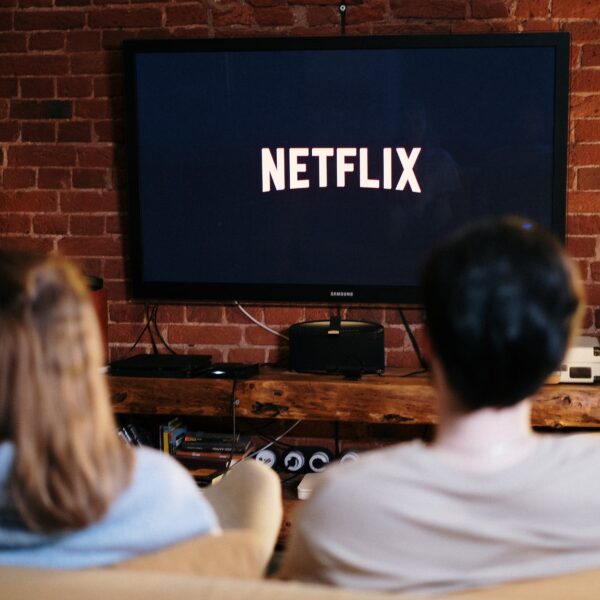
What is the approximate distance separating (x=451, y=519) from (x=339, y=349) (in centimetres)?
228

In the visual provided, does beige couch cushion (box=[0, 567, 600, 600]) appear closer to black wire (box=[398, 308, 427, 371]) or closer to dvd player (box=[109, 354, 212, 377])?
dvd player (box=[109, 354, 212, 377])

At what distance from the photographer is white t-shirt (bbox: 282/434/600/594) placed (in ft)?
3.83

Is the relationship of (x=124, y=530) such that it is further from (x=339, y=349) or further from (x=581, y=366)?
(x=581, y=366)

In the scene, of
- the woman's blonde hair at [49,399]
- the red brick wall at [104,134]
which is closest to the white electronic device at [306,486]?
the red brick wall at [104,134]

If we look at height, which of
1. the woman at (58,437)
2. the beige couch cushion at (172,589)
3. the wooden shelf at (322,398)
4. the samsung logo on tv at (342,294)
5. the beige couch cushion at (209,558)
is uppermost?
the woman at (58,437)

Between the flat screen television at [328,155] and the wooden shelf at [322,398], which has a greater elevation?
the flat screen television at [328,155]

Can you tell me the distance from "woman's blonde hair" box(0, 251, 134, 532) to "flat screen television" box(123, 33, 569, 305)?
2436 mm

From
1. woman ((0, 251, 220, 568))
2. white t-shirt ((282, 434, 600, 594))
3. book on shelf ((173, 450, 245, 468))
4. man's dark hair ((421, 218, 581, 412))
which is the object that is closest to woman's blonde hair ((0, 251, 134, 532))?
woman ((0, 251, 220, 568))

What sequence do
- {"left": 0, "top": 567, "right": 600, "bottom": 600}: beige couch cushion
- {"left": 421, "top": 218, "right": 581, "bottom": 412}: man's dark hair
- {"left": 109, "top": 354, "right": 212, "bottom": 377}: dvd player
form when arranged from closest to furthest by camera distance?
{"left": 0, "top": 567, "right": 600, "bottom": 600}: beige couch cushion → {"left": 421, "top": 218, "right": 581, "bottom": 412}: man's dark hair → {"left": 109, "top": 354, "right": 212, "bottom": 377}: dvd player

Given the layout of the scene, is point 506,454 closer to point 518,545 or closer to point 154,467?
point 518,545

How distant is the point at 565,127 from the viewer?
3387 mm

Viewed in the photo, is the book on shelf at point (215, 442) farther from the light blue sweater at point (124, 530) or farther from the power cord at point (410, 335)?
the light blue sweater at point (124, 530)

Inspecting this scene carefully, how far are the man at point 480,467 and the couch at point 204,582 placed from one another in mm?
70

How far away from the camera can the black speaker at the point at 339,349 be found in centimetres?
344
